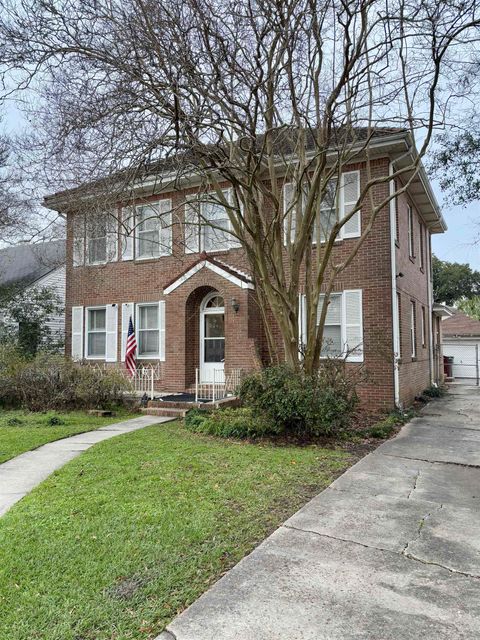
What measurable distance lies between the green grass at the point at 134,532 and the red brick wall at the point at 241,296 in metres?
4.86

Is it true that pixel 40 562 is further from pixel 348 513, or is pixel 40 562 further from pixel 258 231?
pixel 258 231

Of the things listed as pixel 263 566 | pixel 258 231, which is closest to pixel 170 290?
pixel 258 231

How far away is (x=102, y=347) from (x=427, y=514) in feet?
40.8

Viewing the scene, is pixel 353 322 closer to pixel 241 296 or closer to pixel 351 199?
pixel 241 296

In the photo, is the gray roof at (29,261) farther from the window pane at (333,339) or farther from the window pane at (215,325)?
the window pane at (333,339)

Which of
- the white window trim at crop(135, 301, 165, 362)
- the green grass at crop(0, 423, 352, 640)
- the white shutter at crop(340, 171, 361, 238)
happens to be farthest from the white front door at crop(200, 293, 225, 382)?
the green grass at crop(0, 423, 352, 640)

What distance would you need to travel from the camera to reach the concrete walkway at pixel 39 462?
17.0ft

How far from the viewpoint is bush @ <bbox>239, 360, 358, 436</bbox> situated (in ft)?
25.0

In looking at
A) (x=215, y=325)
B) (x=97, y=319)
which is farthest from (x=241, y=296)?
(x=97, y=319)

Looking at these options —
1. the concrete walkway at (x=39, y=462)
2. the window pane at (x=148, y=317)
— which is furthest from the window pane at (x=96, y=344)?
the concrete walkway at (x=39, y=462)

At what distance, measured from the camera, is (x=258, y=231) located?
354 inches

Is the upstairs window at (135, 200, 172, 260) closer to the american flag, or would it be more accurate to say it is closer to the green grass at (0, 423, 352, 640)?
the american flag

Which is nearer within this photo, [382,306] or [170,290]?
[382,306]

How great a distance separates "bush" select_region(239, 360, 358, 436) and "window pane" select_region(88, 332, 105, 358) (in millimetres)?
8166
